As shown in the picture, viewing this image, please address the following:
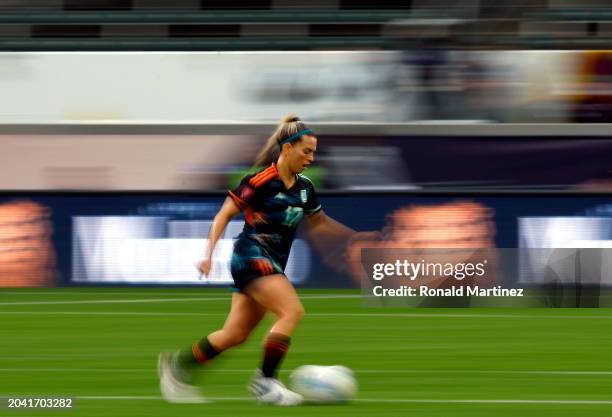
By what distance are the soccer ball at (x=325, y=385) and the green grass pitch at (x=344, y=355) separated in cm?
8

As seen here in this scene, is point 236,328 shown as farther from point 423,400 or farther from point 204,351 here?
point 423,400

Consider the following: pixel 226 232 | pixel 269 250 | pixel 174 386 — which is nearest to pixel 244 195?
pixel 269 250

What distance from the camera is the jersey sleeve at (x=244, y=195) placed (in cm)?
888

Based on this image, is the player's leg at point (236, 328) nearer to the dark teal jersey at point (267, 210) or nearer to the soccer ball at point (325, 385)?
the dark teal jersey at point (267, 210)

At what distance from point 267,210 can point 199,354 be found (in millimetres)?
970

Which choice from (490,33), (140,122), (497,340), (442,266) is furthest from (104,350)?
(490,33)

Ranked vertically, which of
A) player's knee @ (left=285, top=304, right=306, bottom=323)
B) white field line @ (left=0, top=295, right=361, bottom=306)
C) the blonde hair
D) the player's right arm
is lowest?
white field line @ (left=0, top=295, right=361, bottom=306)

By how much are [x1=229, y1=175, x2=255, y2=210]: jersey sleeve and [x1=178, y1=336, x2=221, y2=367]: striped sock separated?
856 mm

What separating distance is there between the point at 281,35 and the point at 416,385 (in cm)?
1614

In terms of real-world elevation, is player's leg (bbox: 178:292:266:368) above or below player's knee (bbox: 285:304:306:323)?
below

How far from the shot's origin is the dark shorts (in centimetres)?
881

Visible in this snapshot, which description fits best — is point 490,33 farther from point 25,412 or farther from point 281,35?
point 25,412

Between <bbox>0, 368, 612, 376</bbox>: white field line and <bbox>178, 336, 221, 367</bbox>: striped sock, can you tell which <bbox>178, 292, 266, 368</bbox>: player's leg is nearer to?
<bbox>178, 336, 221, 367</bbox>: striped sock

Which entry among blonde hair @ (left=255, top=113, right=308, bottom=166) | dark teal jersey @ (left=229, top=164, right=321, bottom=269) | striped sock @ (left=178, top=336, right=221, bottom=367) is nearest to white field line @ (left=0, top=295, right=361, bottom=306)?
striped sock @ (left=178, top=336, right=221, bottom=367)
